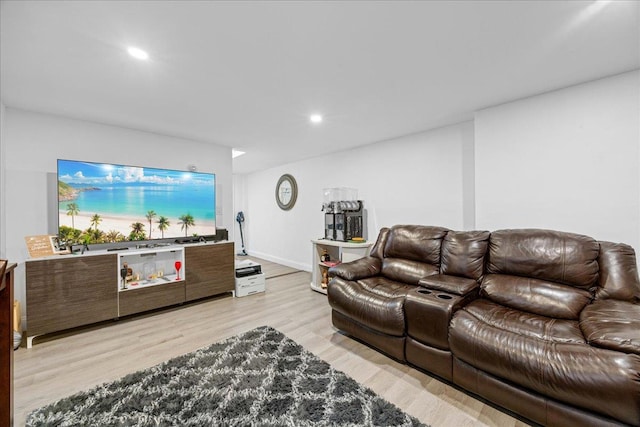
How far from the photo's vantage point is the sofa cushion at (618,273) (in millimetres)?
1798

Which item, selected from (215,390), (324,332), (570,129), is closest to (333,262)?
(324,332)

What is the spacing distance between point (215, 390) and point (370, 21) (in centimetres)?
262

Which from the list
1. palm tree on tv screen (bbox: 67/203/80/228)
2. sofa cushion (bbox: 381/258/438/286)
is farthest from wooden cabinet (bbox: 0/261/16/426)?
sofa cushion (bbox: 381/258/438/286)

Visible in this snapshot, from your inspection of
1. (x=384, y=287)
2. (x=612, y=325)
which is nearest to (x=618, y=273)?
(x=612, y=325)

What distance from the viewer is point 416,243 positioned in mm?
2883

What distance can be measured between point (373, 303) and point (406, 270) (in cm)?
73

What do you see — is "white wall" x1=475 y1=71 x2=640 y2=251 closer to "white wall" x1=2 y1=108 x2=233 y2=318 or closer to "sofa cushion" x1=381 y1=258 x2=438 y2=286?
"sofa cushion" x1=381 y1=258 x2=438 y2=286

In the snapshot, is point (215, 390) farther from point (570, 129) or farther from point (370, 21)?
point (570, 129)

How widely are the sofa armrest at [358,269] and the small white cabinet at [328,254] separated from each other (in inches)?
24.2

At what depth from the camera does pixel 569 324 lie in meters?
1.71

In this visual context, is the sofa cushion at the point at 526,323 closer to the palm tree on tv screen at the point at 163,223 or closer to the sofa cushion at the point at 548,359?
the sofa cushion at the point at 548,359

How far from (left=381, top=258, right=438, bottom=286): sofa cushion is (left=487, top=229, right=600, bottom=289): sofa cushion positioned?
560mm

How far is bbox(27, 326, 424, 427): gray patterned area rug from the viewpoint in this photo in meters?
1.58

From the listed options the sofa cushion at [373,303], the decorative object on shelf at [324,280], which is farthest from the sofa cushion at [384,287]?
the decorative object on shelf at [324,280]
